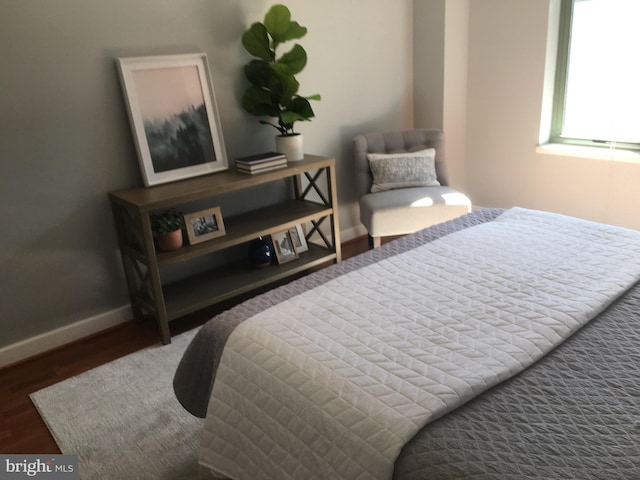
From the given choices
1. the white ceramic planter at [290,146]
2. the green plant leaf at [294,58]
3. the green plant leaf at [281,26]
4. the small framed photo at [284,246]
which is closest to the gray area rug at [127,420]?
the small framed photo at [284,246]

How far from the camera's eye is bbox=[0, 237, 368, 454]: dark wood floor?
7.01 feet

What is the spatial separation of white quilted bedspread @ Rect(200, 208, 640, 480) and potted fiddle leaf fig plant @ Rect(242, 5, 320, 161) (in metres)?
1.48

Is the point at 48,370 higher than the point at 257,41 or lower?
lower

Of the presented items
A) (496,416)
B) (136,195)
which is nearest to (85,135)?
(136,195)

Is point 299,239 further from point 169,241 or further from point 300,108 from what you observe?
point 169,241

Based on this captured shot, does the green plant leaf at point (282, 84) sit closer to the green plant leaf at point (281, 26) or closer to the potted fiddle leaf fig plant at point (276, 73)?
the potted fiddle leaf fig plant at point (276, 73)

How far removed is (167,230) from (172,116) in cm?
64

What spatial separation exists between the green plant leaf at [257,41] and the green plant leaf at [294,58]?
10cm

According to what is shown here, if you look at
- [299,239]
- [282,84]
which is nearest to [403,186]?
[299,239]

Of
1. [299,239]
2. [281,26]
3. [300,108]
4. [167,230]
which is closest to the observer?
[167,230]

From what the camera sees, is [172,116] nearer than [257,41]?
Yes

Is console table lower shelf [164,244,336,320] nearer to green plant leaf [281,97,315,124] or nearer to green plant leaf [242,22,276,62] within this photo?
green plant leaf [281,97,315,124]

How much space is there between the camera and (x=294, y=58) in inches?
122

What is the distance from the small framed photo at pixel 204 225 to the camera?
2.87m
